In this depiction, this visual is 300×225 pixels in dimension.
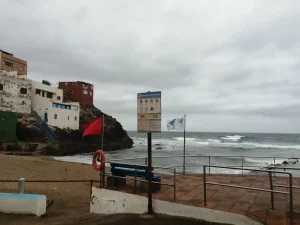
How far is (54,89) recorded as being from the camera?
47.7 metres

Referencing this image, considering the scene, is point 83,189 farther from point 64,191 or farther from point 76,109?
point 76,109

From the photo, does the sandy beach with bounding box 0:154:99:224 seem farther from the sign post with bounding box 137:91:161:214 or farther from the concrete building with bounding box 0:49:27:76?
the concrete building with bounding box 0:49:27:76

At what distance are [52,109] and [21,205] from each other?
123 ft

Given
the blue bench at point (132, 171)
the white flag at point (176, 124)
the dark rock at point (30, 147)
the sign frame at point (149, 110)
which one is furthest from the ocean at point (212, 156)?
the dark rock at point (30, 147)

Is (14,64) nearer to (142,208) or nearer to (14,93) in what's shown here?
(14,93)

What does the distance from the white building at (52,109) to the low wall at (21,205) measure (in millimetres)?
36668

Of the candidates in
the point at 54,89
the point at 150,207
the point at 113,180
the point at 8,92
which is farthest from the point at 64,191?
the point at 54,89

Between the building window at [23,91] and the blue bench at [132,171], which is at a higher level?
the building window at [23,91]

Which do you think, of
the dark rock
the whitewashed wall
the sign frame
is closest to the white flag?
the sign frame

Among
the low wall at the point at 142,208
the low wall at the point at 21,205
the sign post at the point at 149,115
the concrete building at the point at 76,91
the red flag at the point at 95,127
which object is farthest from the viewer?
the concrete building at the point at 76,91

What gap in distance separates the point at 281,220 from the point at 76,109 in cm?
4407

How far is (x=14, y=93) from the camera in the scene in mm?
40625

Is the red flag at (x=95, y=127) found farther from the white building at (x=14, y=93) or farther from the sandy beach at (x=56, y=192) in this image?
the white building at (x=14, y=93)

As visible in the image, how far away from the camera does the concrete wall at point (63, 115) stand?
42.2 m
